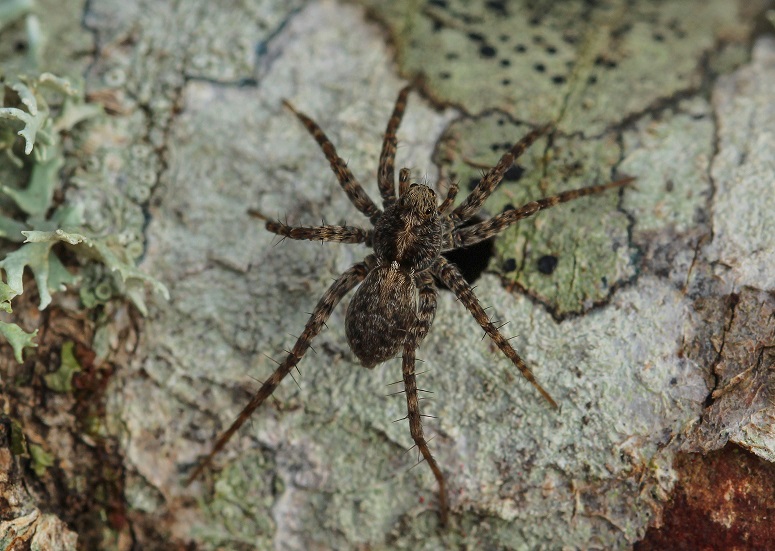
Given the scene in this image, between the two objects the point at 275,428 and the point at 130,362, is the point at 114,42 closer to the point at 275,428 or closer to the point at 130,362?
the point at 130,362

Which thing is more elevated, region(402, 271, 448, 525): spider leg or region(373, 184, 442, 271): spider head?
region(373, 184, 442, 271): spider head

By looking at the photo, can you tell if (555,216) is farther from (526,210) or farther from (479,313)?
(479,313)

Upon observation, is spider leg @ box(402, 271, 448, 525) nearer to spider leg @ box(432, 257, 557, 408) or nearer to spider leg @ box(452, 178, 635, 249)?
spider leg @ box(432, 257, 557, 408)

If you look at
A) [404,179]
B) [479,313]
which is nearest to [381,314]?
[479,313]

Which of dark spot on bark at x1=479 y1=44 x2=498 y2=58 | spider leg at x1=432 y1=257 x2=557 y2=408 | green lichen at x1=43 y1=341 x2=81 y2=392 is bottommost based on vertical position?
green lichen at x1=43 y1=341 x2=81 y2=392

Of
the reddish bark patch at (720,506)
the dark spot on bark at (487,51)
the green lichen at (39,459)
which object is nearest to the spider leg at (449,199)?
the dark spot on bark at (487,51)

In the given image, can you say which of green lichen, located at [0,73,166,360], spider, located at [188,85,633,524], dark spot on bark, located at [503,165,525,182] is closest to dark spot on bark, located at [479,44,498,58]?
spider, located at [188,85,633,524]

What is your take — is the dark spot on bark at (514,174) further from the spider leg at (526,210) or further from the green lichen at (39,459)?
the green lichen at (39,459)

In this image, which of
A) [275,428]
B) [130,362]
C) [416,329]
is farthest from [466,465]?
[130,362]
